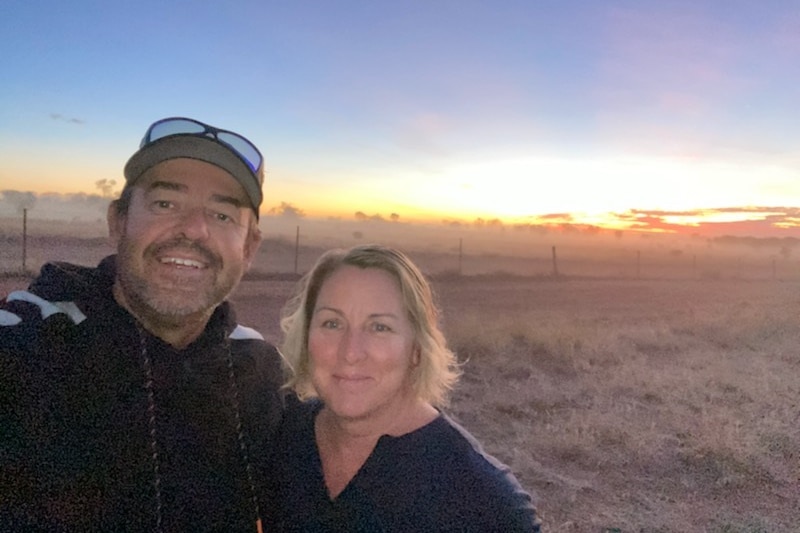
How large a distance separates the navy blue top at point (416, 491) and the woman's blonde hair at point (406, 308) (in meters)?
0.28

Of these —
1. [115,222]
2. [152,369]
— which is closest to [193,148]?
[115,222]

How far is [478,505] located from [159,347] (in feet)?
3.82

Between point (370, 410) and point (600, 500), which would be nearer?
point (370, 410)

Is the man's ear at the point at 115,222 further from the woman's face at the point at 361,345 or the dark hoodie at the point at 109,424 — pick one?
the woman's face at the point at 361,345

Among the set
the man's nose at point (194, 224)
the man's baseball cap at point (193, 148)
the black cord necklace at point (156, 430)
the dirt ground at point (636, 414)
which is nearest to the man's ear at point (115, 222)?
the man's baseball cap at point (193, 148)

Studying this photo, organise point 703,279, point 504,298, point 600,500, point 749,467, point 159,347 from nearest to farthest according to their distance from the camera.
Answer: point 159,347
point 600,500
point 749,467
point 504,298
point 703,279

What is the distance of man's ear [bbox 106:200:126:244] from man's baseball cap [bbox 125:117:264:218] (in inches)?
4.3

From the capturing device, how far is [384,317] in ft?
7.27

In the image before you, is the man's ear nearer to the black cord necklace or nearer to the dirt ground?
the black cord necklace

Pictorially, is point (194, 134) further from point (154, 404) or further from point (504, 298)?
point (504, 298)

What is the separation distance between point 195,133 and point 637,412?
7358 millimetres

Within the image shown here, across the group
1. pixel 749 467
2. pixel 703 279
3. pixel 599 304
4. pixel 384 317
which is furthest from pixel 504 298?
pixel 703 279

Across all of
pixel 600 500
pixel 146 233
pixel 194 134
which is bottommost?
pixel 600 500

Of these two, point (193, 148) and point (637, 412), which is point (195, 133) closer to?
point (193, 148)
